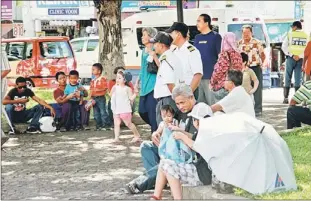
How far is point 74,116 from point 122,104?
64.8 inches

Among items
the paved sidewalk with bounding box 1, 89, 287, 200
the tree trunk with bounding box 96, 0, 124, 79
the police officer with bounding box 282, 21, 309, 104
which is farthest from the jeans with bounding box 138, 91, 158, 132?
the police officer with bounding box 282, 21, 309, 104

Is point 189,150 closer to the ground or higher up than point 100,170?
higher up

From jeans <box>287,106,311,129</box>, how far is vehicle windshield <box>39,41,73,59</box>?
38.3ft

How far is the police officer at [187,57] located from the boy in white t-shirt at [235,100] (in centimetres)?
41

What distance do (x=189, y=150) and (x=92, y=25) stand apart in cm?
2587

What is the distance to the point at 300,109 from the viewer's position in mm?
9359

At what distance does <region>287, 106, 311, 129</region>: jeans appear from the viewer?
932 cm

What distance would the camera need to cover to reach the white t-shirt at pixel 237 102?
7637mm

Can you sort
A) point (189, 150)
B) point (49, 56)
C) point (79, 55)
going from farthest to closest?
point (79, 55) → point (49, 56) → point (189, 150)

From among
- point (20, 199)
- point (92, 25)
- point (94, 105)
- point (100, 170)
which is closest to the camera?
point (20, 199)

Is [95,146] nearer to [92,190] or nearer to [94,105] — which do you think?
[94,105]

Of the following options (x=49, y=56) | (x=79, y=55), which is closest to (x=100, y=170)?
(x=49, y=56)

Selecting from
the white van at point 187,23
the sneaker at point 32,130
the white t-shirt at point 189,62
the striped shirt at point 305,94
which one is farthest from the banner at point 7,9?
the white t-shirt at point 189,62

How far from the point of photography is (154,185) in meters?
7.08
